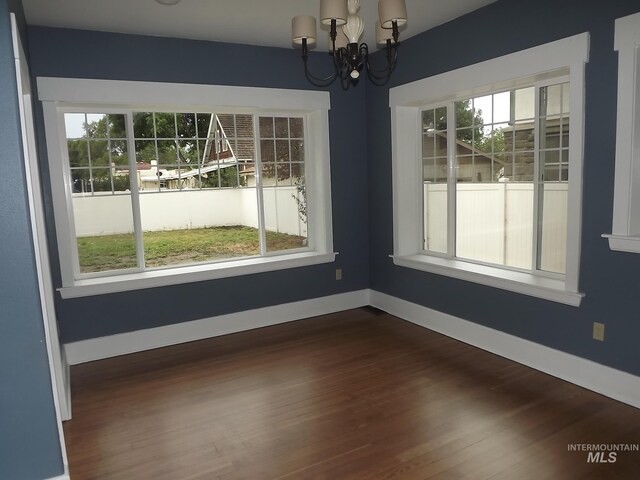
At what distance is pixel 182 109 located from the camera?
160 inches

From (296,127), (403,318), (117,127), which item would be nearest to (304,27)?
(117,127)

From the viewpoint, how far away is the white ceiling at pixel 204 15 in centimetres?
312

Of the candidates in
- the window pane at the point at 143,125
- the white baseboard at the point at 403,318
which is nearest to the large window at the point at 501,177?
the white baseboard at the point at 403,318

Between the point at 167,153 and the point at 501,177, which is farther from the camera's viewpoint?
the point at 167,153

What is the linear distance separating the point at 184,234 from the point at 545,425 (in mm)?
3471

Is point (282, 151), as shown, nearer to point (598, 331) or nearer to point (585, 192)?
point (585, 192)

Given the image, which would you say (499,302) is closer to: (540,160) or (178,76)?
(540,160)

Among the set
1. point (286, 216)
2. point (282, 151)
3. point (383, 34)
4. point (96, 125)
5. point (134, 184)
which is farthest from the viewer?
point (286, 216)

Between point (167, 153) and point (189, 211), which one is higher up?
point (167, 153)

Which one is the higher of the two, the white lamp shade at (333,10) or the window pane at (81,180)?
the white lamp shade at (333,10)

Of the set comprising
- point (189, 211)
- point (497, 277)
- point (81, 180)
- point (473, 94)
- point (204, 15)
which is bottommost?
point (497, 277)

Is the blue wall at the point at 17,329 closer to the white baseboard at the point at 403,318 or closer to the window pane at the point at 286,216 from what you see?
the white baseboard at the point at 403,318

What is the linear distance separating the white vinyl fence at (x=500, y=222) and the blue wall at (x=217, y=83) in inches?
33.8

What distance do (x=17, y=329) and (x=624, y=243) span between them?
3195 millimetres
